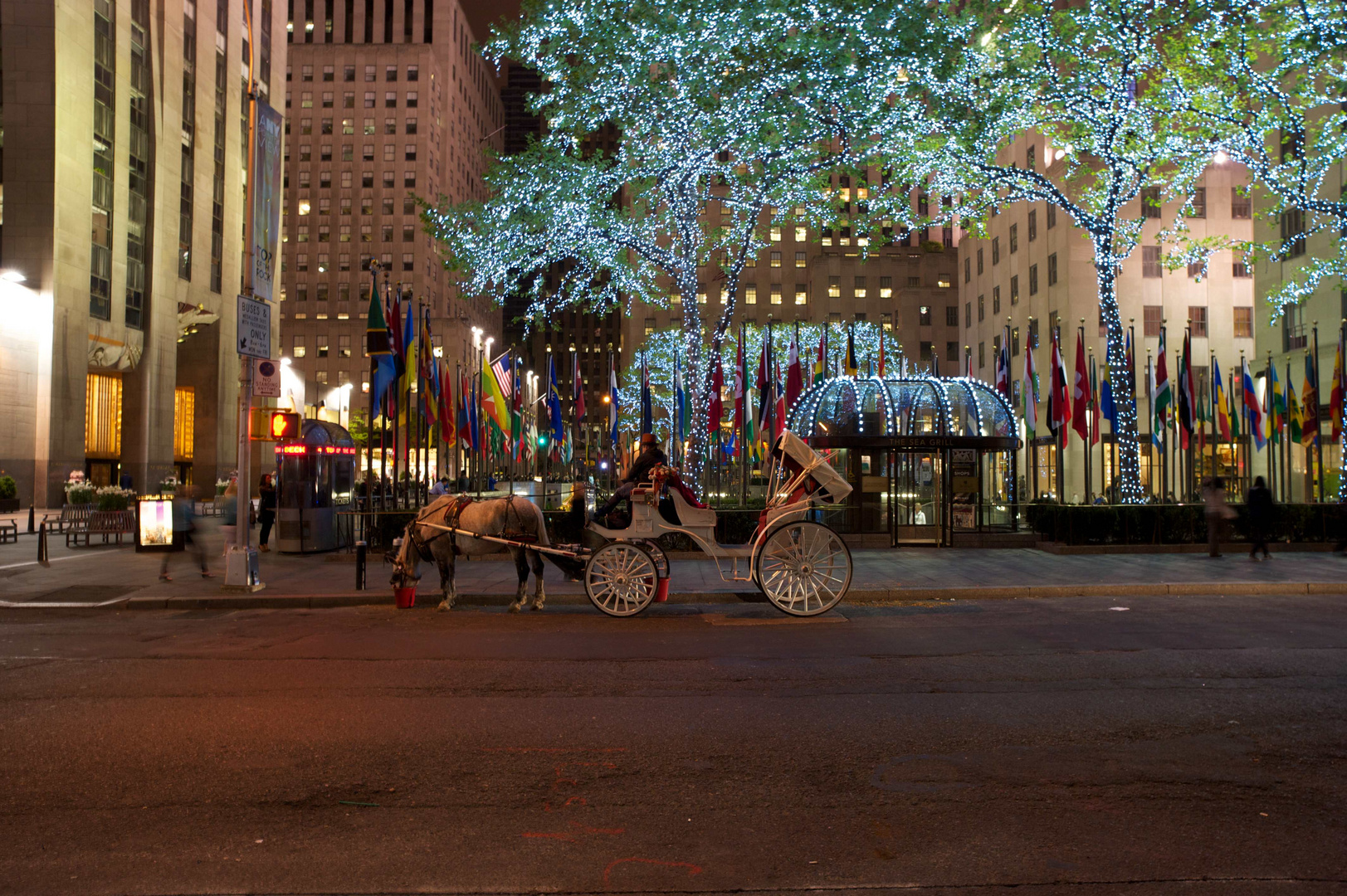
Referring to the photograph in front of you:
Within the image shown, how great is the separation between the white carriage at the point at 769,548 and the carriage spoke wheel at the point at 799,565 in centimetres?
1

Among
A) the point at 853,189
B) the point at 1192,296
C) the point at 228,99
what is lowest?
the point at 1192,296

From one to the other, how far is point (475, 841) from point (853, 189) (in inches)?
4603

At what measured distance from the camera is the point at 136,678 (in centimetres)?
857

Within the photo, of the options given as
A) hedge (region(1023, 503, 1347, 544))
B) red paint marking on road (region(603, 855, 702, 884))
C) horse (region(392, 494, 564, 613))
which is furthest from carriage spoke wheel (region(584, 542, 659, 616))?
hedge (region(1023, 503, 1347, 544))

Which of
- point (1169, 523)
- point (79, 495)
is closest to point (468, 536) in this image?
point (1169, 523)

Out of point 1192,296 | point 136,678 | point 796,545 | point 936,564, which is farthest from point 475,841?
point 1192,296

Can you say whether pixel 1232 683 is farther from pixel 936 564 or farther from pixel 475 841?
pixel 936 564

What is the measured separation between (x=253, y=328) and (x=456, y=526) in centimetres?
550

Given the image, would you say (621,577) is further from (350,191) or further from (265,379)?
(350,191)

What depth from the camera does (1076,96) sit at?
→ 23266mm

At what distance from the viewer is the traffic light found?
15453 millimetres

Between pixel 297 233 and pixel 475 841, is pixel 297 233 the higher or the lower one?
the higher one

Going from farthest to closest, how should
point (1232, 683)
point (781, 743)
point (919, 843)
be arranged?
1. point (1232, 683)
2. point (781, 743)
3. point (919, 843)

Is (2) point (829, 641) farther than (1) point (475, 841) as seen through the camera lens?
Yes
